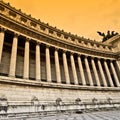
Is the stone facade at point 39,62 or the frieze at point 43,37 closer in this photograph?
the stone facade at point 39,62

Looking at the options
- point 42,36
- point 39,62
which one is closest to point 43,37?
point 42,36

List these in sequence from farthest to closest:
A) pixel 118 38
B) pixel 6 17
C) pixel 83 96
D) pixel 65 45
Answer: pixel 118 38 → pixel 65 45 → pixel 83 96 → pixel 6 17

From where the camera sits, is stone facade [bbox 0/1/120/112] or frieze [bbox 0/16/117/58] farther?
frieze [bbox 0/16/117/58]

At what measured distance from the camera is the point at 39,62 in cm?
2245

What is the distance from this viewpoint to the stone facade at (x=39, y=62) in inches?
706

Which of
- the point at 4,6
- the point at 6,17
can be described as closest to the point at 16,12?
the point at 4,6

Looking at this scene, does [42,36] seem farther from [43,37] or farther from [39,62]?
Result: [39,62]

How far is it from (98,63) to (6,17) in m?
24.1

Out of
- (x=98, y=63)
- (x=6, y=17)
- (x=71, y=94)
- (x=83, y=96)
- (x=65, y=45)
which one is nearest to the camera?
(x=6, y=17)

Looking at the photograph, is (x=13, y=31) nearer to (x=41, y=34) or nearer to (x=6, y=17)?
(x=6, y=17)

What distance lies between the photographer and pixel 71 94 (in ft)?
74.7

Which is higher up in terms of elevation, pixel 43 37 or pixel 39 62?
pixel 43 37

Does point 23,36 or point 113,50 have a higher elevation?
point 113,50

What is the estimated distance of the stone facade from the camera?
17.9m
